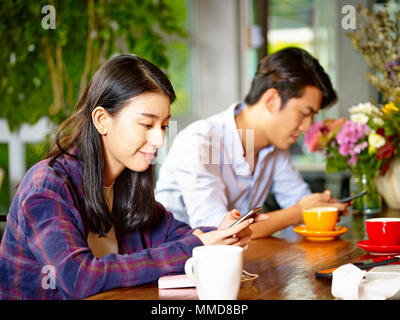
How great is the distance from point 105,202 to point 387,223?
63 centimetres

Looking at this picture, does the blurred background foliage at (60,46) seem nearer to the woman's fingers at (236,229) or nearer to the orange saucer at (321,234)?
the orange saucer at (321,234)

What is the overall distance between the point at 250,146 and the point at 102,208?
1.00 metres

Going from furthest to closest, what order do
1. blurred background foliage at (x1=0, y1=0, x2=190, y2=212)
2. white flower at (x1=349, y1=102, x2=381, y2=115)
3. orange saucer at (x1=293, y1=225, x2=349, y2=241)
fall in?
1. blurred background foliage at (x1=0, y1=0, x2=190, y2=212)
2. white flower at (x1=349, y1=102, x2=381, y2=115)
3. orange saucer at (x1=293, y1=225, x2=349, y2=241)

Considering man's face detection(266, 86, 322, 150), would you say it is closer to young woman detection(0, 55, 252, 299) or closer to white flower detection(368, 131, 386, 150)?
white flower detection(368, 131, 386, 150)

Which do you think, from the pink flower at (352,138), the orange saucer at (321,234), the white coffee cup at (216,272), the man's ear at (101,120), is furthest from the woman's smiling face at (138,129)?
the pink flower at (352,138)

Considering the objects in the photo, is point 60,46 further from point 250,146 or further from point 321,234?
point 321,234

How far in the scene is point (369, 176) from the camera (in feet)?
6.64

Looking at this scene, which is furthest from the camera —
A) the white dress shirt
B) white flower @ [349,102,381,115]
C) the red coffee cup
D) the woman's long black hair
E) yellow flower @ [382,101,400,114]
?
white flower @ [349,102,381,115]

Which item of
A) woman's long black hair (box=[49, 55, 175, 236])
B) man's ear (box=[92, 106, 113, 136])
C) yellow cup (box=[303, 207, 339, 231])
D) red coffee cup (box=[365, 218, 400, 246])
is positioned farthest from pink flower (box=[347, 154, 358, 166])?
man's ear (box=[92, 106, 113, 136])

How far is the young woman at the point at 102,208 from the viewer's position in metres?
1.01

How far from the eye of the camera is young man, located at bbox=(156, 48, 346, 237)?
5.96 ft

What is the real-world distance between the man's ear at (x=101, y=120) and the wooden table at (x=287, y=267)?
358 millimetres

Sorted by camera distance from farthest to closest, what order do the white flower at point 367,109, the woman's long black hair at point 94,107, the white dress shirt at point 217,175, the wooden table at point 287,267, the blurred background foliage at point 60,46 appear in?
the blurred background foliage at point 60,46 → the white flower at point 367,109 → the white dress shirt at point 217,175 → the woman's long black hair at point 94,107 → the wooden table at point 287,267

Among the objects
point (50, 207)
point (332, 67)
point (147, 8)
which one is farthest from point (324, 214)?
point (332, 67)
